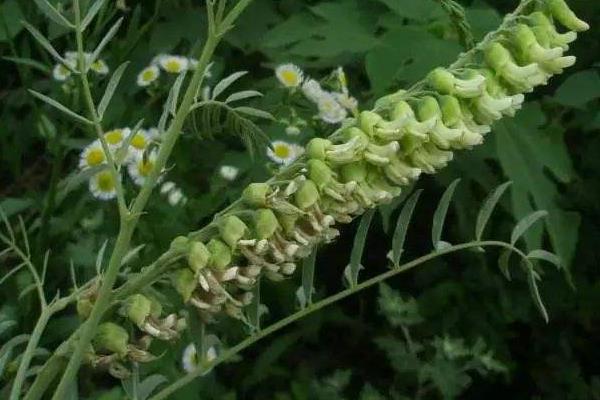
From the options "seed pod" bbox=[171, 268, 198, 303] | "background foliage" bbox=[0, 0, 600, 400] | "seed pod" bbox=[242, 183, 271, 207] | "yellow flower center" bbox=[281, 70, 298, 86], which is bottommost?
"background foliage" bbox=[0, 0, 600, 400]

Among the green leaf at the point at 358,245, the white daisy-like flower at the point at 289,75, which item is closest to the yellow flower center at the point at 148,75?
the white daisy-like flower at the point at 289,75

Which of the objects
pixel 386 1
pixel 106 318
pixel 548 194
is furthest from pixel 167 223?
pixel 106 318

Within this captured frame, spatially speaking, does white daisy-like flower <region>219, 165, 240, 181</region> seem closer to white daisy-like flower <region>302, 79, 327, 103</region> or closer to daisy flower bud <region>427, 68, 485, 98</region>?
white daisy-like flower <region>302, 79, 327, 103</region>

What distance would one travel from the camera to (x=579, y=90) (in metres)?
1.73

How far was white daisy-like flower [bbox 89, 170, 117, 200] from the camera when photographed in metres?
1.80

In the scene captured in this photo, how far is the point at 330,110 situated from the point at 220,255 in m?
0.91

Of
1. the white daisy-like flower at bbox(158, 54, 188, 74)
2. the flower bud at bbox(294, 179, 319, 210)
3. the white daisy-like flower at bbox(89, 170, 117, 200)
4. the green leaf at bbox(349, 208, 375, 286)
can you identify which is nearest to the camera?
the flower bud at bbox(294, 179, 319, 210)

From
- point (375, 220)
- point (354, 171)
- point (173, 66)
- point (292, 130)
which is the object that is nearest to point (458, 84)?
point (354, 171)

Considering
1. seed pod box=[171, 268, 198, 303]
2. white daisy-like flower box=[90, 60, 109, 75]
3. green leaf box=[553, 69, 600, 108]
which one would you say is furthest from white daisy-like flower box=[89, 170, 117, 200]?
seed pod box=[171, 268, 198, 303]

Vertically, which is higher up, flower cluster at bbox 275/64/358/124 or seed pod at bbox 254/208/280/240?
seed pod at bbox 254/208/280/240

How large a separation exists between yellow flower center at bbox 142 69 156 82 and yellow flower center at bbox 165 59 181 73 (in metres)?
0.03

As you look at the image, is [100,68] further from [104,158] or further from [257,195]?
[257,195]

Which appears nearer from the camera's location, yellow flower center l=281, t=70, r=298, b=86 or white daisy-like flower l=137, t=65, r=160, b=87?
yellow flower center l=281, t=70, r=298, b=86

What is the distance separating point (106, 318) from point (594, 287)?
4.52 feet
